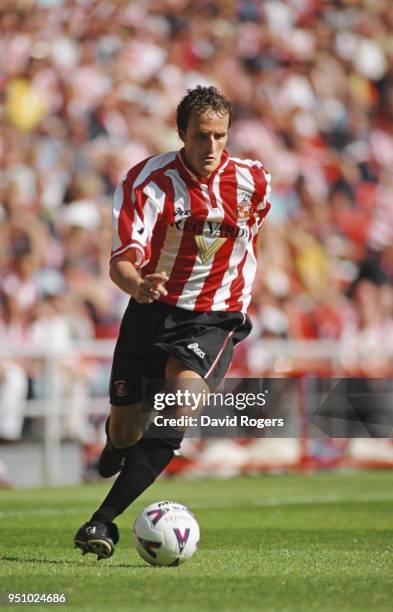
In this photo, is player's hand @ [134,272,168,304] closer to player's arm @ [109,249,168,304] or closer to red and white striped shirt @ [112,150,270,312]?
player's arm @ [109,249,168,304]

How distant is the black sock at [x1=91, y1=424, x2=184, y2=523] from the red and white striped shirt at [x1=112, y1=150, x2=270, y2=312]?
2.31 ft

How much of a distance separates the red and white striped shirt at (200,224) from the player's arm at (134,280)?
23cm

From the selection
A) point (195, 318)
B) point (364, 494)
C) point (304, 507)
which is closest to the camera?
point (195, 318)

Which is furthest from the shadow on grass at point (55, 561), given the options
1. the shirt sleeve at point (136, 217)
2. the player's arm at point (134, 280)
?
the shirt sleeve at point (136, 217)

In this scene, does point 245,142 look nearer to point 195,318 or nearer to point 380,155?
point 380,155

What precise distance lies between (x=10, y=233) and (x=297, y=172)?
5.01 meters

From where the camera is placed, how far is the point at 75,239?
1359cm

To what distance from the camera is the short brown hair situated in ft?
20.0

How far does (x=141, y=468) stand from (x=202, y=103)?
5.87 feet

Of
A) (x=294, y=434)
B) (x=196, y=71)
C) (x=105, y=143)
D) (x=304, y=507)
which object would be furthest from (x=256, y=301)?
(x=304, y=507)

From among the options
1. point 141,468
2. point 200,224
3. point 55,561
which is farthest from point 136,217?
point 55,561

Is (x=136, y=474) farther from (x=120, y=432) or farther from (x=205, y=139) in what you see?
(x=205, y=139)

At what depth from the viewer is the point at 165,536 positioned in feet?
18.5

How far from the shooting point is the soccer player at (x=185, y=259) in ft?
20.0
